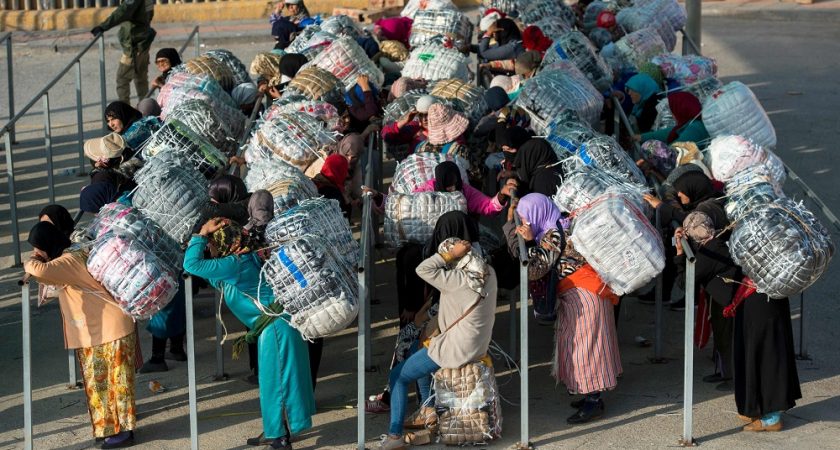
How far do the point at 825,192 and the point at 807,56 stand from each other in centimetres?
605

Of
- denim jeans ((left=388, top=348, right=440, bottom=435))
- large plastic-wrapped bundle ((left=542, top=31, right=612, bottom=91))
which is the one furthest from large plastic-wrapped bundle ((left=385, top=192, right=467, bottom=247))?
large plastic-wrapped bundle ((left=542, top=31, right=612, bottom=91))

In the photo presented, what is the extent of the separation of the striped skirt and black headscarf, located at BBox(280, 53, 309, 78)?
4297mm

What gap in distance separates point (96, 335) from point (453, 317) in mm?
2120

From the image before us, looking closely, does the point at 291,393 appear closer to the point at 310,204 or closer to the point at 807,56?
the point at 310,204

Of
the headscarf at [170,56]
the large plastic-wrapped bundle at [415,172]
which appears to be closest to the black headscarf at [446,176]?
the large plastic-wrapped bundle at [415,172]

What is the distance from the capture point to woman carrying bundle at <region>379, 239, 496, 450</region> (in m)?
7.67

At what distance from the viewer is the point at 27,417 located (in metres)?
7.85

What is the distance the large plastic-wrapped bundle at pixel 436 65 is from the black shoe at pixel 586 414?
13.8 ft

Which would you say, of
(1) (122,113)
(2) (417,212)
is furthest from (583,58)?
(1) (122,113)

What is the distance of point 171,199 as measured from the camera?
8.78m

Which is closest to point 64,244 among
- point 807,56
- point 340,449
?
point 340,449

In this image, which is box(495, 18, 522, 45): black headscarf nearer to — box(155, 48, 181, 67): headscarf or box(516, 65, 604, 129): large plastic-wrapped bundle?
box(516, 65, 604, 129): large plastic-wrapped bundle

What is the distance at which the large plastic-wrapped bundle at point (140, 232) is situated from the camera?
8.06 meters

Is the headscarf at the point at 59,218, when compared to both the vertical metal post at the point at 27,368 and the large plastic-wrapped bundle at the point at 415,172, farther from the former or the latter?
the large plastic-wrapped bundle at the point at 415,172
